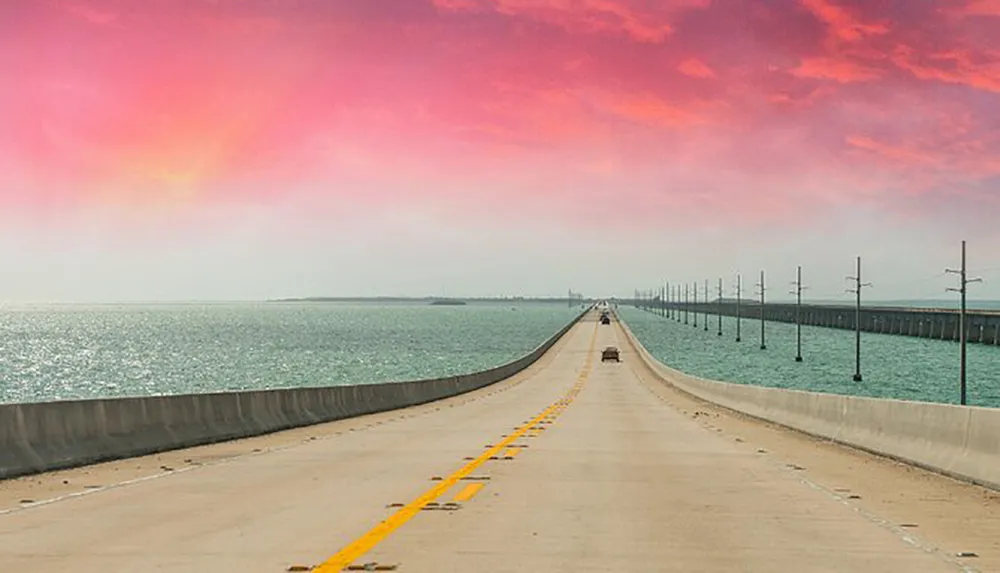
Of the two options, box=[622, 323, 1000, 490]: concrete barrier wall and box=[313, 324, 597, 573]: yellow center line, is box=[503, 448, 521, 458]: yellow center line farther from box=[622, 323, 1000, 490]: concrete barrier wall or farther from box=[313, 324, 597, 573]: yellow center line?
box=[622, 323, 1000, 490]: concrete barrier wall

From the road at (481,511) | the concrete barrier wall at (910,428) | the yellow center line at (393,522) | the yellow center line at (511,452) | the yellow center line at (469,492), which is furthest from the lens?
the yellow center line at (511,452)

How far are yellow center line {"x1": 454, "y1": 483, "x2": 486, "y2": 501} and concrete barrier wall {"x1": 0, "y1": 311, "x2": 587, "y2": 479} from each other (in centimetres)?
621

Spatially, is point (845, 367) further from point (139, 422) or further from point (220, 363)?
point (139, 422)

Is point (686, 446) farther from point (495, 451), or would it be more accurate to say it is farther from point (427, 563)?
point (427, 563)

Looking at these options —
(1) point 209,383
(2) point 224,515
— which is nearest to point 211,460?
(2) point 224,515

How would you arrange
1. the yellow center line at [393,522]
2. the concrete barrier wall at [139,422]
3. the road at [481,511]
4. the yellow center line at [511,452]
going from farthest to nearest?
the yellow center line at [511,452], the concrete barrier wall at [139,422], the road at [481,511], the yellow center line at [393,522]

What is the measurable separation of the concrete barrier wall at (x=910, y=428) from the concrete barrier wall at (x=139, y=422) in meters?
12.4

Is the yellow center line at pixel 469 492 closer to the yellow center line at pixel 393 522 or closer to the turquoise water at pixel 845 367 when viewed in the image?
the yellow center line at pixel 393 522

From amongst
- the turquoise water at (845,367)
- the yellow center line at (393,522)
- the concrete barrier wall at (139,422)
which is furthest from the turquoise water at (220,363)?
the yellow center line at (393,522)

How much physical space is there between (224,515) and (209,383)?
296 feet

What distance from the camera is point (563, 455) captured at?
64.0 ft

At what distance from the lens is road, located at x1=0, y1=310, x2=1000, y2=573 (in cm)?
948

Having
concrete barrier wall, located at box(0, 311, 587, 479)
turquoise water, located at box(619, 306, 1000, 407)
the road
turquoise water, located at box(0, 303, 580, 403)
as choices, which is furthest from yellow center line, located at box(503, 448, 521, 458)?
turquoise water, located at box(619, 306, 1000, 407)

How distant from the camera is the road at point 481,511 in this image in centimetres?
948
